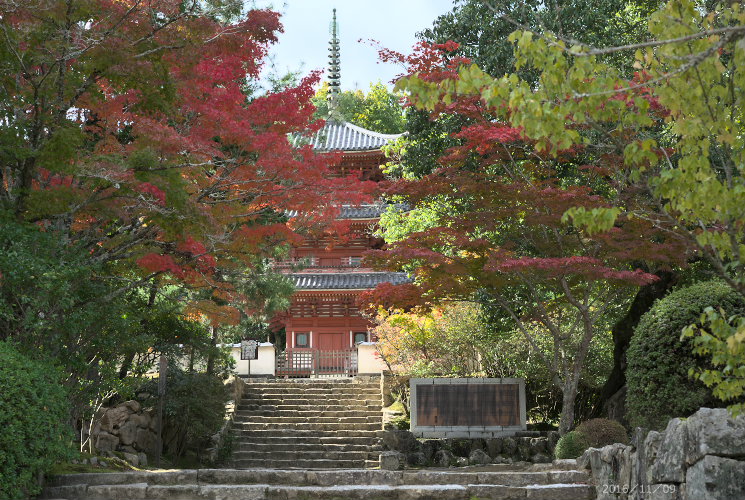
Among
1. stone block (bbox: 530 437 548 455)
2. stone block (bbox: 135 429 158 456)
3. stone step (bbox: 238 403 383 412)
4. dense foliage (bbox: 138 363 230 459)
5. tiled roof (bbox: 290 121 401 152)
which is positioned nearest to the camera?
stone block (bbox: 530 437 548 455)

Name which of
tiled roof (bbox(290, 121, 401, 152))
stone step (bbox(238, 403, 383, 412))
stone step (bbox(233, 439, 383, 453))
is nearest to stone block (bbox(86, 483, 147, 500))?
stone step (bbox(233, 439, 383, 453))

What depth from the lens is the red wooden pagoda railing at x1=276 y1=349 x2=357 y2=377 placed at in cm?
2592

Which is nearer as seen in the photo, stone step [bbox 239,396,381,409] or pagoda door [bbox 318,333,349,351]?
stone step [bbox 239,396,381,409]

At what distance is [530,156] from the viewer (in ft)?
45.0

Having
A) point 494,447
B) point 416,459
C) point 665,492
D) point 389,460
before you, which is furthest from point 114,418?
point 665,492

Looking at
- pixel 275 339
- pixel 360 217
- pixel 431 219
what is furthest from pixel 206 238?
pixel 275 339

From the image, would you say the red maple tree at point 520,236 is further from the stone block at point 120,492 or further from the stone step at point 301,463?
the stone block at point 120,492

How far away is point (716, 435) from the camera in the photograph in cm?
676

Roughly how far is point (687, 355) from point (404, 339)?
369 inches

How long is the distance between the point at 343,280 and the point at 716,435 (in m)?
21.7

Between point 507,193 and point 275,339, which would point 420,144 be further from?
point 275,339

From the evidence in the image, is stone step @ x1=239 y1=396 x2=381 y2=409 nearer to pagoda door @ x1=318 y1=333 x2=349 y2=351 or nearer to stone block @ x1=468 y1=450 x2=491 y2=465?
stone block @ x1=468 y1=450 x2=491 y2=465

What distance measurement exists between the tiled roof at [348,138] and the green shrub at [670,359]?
57.9 ft

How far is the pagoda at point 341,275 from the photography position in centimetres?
2769
